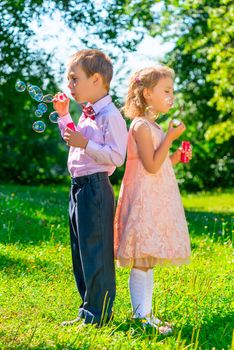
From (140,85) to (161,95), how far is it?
0.55 feet

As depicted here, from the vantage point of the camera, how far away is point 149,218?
5336 mm

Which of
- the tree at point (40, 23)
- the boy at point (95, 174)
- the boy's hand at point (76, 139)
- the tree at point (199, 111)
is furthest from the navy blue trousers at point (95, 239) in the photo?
the tree at point (199, 111)

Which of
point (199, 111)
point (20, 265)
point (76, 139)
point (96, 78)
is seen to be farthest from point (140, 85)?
point (199, 111)

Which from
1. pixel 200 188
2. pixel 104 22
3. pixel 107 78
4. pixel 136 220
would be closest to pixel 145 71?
→ pixel 107 78

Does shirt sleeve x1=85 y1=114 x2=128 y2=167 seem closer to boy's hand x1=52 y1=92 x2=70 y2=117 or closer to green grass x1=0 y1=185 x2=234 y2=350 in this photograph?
boy's hand x1=52 y1=92 x2=70 y2=117

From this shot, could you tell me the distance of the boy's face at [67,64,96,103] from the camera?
17.0ft

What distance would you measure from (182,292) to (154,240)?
1239 millimetres

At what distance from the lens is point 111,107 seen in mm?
5234

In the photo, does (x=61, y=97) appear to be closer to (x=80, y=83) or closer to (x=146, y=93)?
(x=80, y=83)

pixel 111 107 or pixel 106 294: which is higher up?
pixel 111 107

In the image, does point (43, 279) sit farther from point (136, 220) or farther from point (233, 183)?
point (233, 183)

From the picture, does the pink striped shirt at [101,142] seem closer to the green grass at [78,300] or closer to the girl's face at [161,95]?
the girl's face at [161,95]

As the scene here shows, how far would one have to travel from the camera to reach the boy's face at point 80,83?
5.17 metres

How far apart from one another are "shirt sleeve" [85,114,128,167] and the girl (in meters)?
0.22
